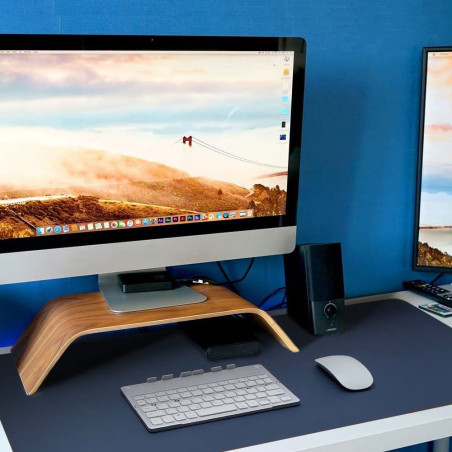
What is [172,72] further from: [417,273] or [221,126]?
[417,273]

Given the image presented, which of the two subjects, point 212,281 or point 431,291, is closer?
point 212,281

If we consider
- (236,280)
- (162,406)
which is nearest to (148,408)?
(162,406)

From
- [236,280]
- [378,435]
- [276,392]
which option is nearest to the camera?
[378,435]

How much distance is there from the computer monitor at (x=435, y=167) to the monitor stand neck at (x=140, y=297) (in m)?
0.63

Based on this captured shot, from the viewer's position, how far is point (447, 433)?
1177 mm

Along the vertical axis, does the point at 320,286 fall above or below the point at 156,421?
above

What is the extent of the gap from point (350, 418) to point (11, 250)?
654mm

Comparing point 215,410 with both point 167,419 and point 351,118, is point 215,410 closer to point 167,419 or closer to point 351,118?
point 167,419

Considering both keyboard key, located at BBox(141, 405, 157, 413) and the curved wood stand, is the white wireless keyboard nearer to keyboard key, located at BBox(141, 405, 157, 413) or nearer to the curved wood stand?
keyboard key, located at BBox(141, 405, 157, 413)

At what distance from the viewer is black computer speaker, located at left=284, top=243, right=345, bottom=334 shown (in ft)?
4.91

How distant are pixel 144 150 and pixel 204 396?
0.47 meters

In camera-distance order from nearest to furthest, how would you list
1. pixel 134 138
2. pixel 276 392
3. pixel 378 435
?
pixel 378 435, pixel 276 392, pixel 134 138

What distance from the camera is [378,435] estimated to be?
112cm

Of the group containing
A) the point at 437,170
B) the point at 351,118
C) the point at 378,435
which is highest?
the point at 351,118
